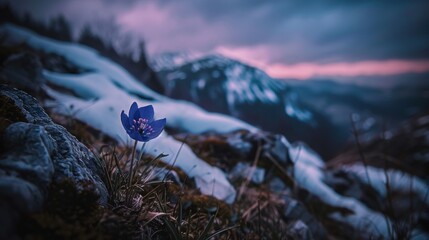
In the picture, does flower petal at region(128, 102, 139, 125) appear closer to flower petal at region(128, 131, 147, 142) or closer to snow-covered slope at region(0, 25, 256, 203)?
flower petal at region(128, 131, 147, 142)

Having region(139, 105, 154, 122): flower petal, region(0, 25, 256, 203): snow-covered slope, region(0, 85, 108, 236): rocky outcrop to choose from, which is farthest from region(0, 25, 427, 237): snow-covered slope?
region(0, 85, 108, 236): rocky outcrop

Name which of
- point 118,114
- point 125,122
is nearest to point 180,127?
point 118,114

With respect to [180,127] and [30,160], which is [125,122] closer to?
[30,160]

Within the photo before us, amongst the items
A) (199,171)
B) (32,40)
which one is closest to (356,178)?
(199,171)

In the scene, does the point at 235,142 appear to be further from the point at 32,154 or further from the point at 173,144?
the point at 32,154

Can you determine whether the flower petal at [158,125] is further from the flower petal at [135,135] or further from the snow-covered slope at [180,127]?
the snow-covered slope at [180,127]

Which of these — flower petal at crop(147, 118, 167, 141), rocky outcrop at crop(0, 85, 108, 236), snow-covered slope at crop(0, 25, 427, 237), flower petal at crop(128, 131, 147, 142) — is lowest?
snow-covered slope at crop(0, 25, 427, 237)
